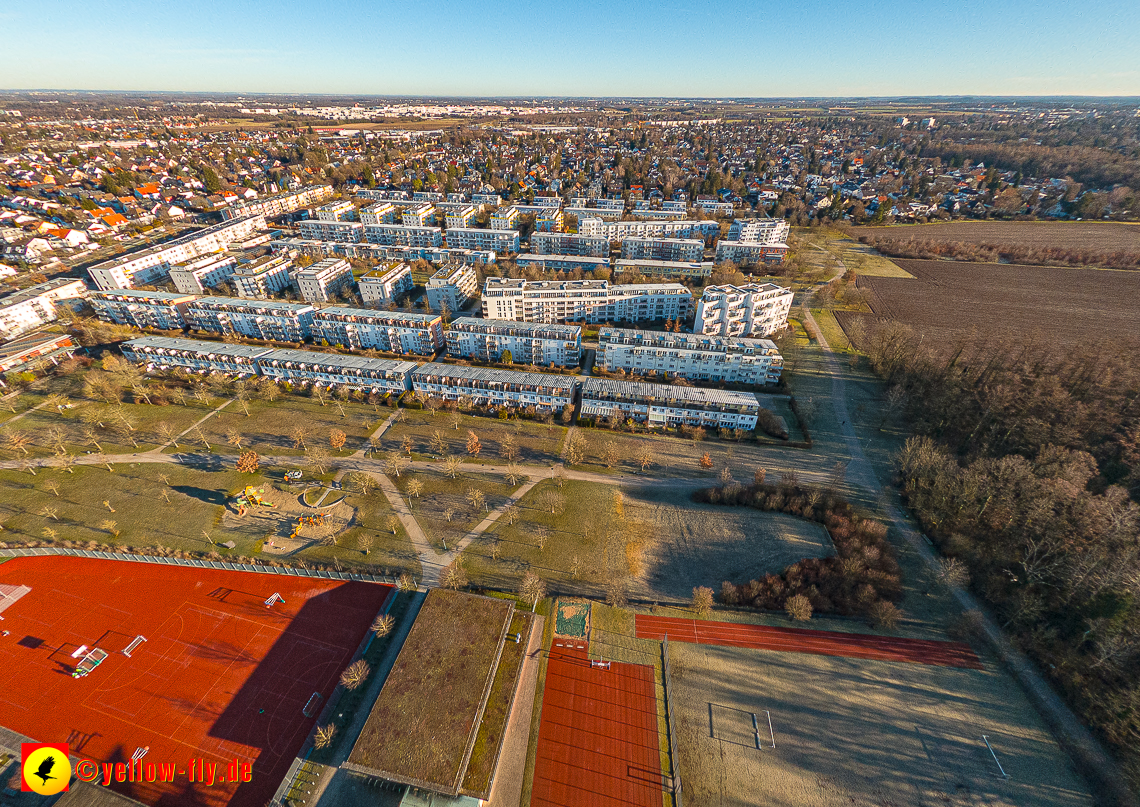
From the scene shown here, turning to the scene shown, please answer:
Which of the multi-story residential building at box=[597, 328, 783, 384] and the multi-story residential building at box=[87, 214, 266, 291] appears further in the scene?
the multi-story residential building at box=[87, 214, 266, 291]

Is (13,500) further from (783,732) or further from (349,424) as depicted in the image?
(783,732)

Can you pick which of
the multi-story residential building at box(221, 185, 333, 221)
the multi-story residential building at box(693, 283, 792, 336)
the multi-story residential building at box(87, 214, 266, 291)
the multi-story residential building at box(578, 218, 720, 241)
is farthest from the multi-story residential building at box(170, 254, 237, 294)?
the multi-story residential building at box(693, 283, 792, 336)

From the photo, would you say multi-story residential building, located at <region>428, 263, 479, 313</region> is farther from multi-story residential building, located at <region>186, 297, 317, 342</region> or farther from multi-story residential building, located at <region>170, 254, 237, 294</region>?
multi-story residential building, located at <region>170, 254, 237, 294</region>

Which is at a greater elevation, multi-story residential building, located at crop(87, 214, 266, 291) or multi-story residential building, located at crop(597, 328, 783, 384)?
multi-story residential building, located at crop(87, 214, 266, 291)

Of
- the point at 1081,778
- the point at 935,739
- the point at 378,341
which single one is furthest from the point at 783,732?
the point at 378,341

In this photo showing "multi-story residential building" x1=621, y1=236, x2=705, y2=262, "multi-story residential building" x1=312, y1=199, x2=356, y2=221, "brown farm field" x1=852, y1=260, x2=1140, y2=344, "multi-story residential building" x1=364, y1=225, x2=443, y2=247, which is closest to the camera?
"brown farm field" x1=852, y1=260, x2=1140, y2=344

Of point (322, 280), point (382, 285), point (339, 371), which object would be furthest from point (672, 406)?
point (322, 280)

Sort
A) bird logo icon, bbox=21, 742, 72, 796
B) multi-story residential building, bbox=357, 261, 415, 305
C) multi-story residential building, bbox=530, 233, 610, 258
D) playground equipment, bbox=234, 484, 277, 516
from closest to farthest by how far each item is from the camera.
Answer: bird logo icon, bbox=21, 742, 72, 796
playground equipment, bbox=234, 484, 277, 516
multi-story residential building, bbox=357, 261, 415, 305
multi-story residential building, bbox=530, 233, 610, 258

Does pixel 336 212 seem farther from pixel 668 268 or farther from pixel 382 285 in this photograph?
pixel 668 268
